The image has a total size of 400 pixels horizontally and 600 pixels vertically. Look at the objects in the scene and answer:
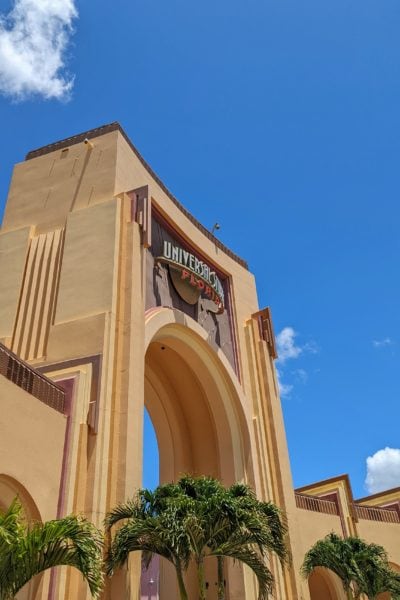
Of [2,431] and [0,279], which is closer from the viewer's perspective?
[2,431]

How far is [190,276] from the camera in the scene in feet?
73.3

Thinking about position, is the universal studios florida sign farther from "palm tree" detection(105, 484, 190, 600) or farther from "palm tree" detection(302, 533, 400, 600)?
"palm tree" detection(302, 533, 400, 600)

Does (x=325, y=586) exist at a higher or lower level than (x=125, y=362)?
lower

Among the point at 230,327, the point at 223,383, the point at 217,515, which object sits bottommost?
the point at 217,515

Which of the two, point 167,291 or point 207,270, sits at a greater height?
point 207,270

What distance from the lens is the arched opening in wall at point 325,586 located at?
2403 cm

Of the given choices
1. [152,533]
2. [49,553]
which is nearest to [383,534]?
[152,533]

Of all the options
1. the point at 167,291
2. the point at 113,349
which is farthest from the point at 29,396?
the point at 167,291

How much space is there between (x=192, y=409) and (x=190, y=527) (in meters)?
11.3

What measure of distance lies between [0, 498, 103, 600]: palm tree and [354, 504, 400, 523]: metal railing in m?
20.7

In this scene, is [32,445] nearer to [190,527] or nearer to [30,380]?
[30,380]

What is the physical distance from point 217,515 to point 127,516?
2.09m

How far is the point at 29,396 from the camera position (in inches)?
484

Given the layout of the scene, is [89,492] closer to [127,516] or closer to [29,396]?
[127,516]
